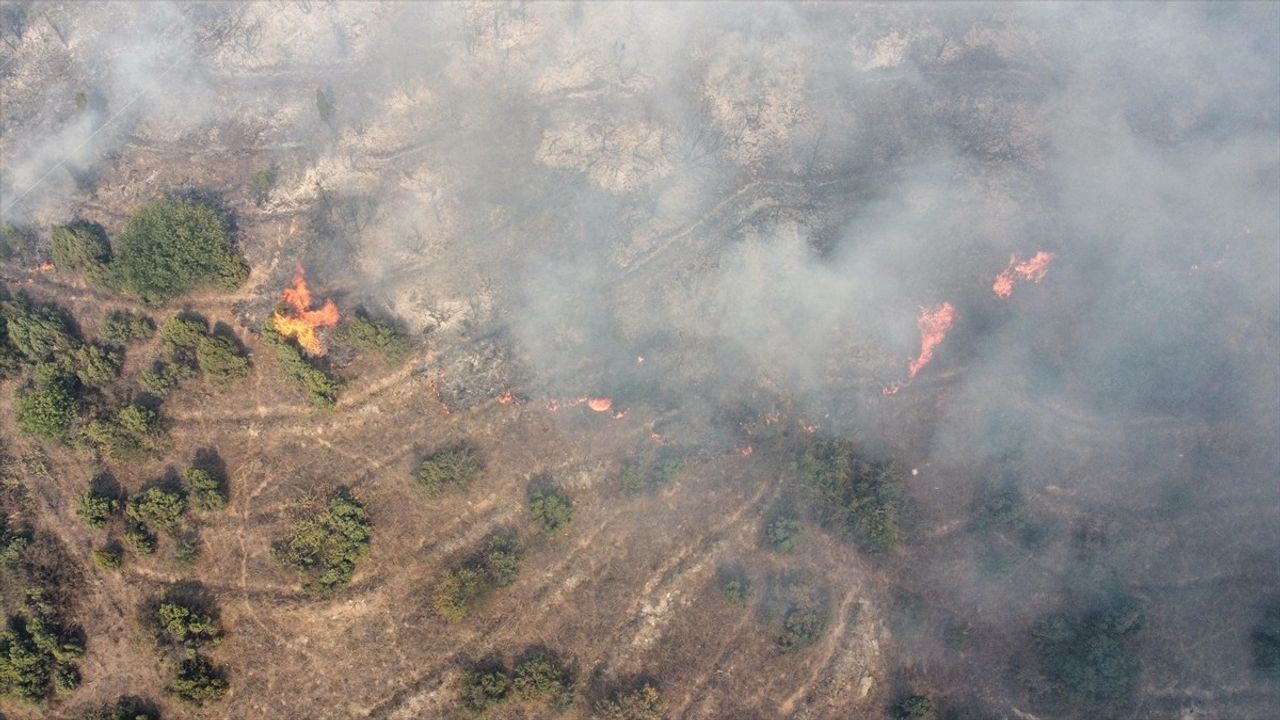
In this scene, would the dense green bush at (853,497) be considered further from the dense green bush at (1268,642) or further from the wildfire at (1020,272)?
the dense green bush at (1268,642)

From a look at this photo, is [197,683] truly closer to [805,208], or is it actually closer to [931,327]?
[805,208]

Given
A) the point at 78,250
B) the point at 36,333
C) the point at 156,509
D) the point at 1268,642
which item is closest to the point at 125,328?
the point at 36,333

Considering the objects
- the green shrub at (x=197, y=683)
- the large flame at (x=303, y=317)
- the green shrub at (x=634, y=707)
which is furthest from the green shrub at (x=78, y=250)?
the green shrub at (x=634, y=707)

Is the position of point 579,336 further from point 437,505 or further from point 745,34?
point 745,34

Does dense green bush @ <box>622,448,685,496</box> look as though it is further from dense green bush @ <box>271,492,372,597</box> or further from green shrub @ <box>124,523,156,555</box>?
green shrub @ <box>124,523,156,555</box>

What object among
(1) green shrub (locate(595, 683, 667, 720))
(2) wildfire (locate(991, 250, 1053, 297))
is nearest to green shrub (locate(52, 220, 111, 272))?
(1) green shrub (locate(595, 683, 667, 720))

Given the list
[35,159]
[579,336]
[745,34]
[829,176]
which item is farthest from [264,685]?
[745,34]
